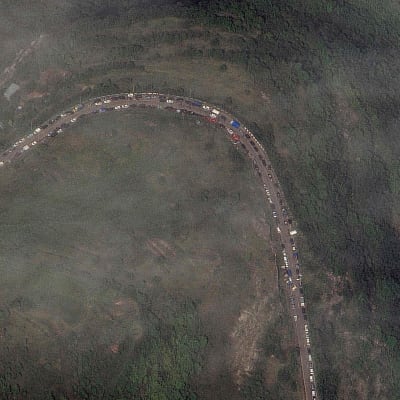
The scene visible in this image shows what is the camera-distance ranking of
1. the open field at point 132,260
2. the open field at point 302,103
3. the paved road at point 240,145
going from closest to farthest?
1. the open field at point 132,260
2. the paved road at point 240,145
3. the open field at point 302,103

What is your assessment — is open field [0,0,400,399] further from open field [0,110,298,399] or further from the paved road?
open field [0,110,298,399]

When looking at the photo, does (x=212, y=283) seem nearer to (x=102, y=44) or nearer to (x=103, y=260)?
(x=103, y=260)

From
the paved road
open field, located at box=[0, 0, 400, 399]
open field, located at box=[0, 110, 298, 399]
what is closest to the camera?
open field, located at box=[0, 110, 298, 399]

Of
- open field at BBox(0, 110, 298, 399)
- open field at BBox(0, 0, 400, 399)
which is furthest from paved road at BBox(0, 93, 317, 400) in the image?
open field at BBox(0, 110, 298, 399)

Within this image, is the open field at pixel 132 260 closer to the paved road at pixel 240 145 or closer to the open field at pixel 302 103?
the paved road at pixel 240 145

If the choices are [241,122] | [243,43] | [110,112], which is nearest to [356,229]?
[241,122]

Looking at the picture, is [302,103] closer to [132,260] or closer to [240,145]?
[240,145]

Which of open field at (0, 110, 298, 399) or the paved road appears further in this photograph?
the paved road

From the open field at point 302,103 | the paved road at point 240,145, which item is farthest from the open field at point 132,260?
the open field at point 302,103
